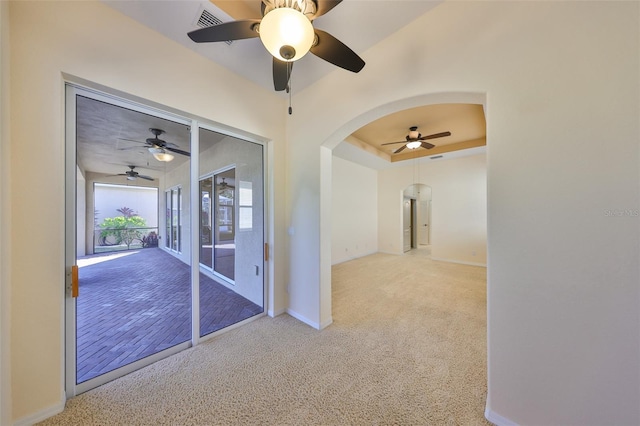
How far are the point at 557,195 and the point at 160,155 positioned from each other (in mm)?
4418

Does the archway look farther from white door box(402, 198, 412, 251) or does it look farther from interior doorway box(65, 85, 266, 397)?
white door box(402, 198, 412, 251)

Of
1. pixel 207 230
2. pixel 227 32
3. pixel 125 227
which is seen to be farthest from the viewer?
pixel 207 230

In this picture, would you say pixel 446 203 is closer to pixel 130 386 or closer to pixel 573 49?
pixel 573 49

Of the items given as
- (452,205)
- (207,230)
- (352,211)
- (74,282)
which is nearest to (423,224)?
(452,205)

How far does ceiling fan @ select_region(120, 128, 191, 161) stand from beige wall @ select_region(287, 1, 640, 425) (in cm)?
319

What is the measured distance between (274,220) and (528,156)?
2.60 meters

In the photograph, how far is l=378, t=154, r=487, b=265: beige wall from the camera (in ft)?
18.8

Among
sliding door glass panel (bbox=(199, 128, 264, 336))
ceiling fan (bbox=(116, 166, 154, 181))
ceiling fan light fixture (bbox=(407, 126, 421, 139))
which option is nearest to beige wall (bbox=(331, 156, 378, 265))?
ceiling fan light fixture (bbox=(407, 126, 421, 139))

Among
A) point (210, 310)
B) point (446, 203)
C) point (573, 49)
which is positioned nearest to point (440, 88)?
point (573, 49)

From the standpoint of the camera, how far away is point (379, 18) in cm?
184

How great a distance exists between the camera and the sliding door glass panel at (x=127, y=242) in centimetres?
189

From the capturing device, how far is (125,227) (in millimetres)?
2453

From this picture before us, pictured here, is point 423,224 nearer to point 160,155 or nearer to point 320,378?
point 320,378

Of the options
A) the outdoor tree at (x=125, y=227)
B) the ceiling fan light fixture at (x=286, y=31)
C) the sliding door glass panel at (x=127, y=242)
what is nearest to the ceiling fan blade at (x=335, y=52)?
the ceiling fan light fixture at (x=286, y=31)
